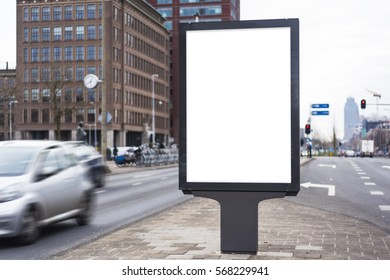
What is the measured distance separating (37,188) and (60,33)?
47.7m

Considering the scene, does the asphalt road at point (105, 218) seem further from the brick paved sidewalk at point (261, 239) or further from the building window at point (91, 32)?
the building window at point (91, 32)

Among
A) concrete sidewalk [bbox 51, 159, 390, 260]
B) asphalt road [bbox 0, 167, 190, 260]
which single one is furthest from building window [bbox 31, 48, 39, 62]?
concrete sidewalk [bbox 51, 159, 390, 260]

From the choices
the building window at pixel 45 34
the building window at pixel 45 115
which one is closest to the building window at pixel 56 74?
the building window at pixel 45 115

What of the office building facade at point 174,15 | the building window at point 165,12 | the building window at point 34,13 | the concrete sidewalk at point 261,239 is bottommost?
the concrete sidewalk at point 261,239

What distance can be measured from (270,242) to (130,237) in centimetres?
203

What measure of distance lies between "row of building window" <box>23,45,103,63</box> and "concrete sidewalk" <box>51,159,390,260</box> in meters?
40.7

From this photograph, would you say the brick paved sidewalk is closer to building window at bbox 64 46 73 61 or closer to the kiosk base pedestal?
the kiosk base pedestal

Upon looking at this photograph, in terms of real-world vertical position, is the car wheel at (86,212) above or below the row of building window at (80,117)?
below

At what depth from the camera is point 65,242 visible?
31.9 ft

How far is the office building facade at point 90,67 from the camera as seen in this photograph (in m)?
44.3

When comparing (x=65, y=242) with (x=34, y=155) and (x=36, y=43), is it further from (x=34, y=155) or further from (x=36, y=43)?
(x=36, y=43)

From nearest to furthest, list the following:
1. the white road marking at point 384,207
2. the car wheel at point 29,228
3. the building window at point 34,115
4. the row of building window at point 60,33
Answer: the car wheel at point 29,228 → the white road marking at point 384,207 → the building window at point 34,115 → the row of building window at point 60,33

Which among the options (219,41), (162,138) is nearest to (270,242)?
(219,41)
